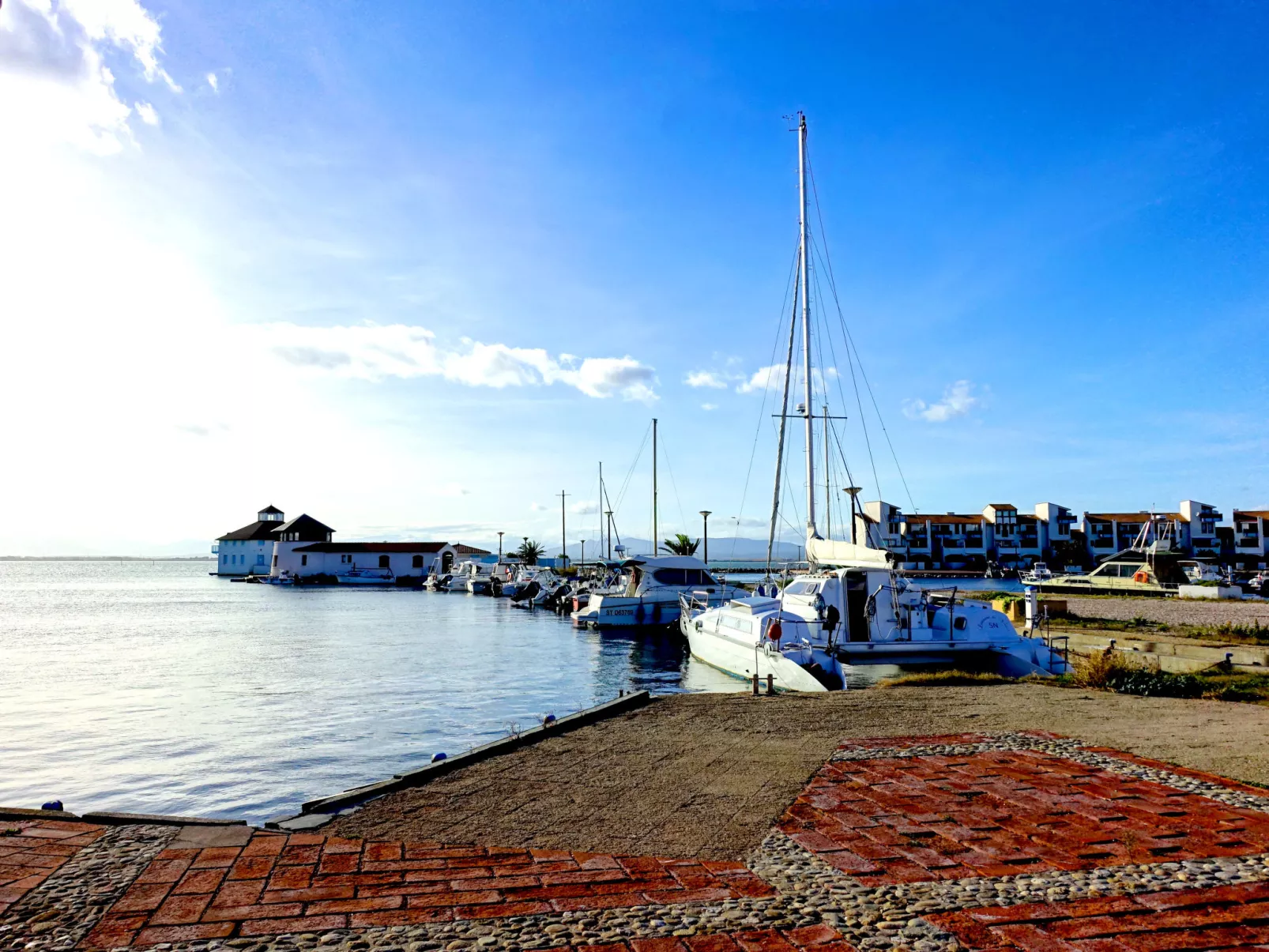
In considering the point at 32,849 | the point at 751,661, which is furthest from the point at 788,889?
the point at 751,661

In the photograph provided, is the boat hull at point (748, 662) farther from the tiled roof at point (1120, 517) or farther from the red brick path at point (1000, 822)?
the tiled roof at point (1120, 517)

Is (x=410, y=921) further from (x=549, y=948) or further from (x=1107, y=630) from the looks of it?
(x=1107, y=630)

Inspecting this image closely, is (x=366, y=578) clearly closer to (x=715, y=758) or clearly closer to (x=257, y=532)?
(x=257, y=532)

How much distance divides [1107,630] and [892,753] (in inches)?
837

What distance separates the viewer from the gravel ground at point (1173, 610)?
30766 millimetres

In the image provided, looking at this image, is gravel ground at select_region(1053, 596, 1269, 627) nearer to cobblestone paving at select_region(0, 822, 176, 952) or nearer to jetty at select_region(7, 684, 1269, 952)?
jetty at select_region(7, 684, 1269, 952)

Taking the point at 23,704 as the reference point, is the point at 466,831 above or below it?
above

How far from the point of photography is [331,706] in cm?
1916

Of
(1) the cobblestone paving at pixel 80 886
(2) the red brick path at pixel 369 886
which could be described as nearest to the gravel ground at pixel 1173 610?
(2) the red brick path at pixel 369 886

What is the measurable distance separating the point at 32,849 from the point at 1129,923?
7.10m

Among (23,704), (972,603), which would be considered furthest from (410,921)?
(23,704)

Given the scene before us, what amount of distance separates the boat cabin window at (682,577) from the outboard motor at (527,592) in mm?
23715

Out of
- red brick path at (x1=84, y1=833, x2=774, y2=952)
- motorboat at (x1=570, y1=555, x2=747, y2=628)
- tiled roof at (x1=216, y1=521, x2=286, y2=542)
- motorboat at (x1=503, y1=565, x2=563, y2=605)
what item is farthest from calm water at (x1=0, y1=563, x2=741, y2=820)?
tiled roof at (x1=216, y1=521, x2=286, y2=542)

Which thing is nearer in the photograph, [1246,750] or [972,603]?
[1246,750]
